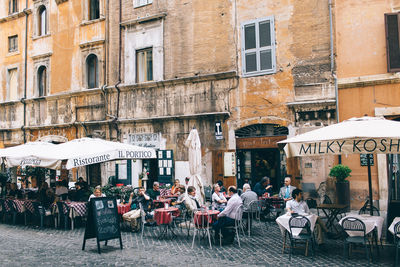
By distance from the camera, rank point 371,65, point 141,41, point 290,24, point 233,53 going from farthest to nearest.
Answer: point 141,41 → point 233,53 → point 290,24 → point 371,65

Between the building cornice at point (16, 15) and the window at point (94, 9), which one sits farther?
the building cornice at point (16, 15)

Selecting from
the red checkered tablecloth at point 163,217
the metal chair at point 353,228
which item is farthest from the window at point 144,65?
the metal chair at point 353,228

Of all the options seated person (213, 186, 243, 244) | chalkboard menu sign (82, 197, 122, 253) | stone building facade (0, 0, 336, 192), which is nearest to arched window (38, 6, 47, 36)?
stone building facade (0, 0, 336, 192)

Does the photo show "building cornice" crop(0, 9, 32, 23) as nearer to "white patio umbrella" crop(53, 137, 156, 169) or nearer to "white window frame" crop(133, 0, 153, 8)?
"white window frame" crop(133, 0, 153, 8)

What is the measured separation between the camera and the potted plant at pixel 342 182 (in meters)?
12.4

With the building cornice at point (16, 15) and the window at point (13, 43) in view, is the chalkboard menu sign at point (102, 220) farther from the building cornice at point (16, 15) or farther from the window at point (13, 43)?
the window at point (13, 43)

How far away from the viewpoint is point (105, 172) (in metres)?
18.5

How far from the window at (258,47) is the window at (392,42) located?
3.78 meters

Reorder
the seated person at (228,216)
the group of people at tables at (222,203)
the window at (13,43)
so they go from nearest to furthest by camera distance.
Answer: the group of people at tables at (222,203)
the seated person at (228,216)
the window at (13,43)

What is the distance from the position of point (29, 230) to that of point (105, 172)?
23.3 ft

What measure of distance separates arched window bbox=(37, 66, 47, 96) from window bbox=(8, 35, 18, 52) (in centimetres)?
272

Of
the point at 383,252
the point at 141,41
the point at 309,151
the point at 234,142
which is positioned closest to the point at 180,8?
the point at 141,41

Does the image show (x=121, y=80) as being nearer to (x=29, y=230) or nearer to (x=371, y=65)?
(x=29, y=230)

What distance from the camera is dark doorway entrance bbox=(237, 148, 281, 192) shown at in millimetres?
14605
